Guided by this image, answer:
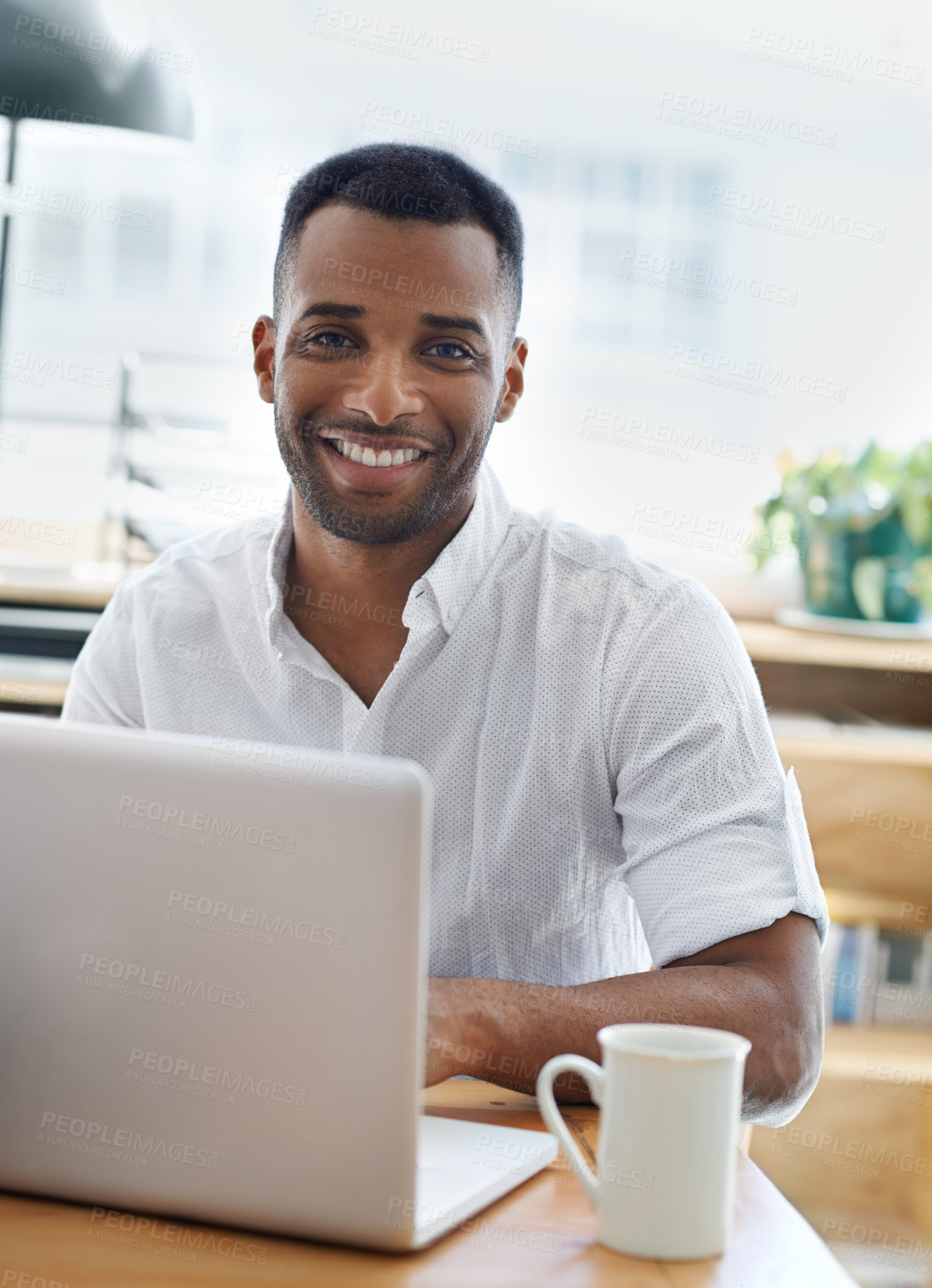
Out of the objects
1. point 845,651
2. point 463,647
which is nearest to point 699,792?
point 463,647

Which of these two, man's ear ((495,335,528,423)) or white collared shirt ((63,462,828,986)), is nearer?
white collared shirt ((63,462,828,986))

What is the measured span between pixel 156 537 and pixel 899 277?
1.64 metres

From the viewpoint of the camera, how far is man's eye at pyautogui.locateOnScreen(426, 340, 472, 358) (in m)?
1.44

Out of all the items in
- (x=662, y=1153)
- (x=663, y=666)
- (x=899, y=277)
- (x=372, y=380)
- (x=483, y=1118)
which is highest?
(x=899, y=277)

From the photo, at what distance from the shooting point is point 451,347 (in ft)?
4.75

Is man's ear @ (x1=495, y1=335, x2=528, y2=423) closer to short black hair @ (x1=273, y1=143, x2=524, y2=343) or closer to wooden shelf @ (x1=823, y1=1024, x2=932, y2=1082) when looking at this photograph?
short black hair @ (x1=273, y1=143, x2=524, y2=343)

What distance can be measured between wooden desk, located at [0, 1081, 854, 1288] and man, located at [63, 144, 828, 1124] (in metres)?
0.40

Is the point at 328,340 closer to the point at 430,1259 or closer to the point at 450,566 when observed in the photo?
the point at 450,566

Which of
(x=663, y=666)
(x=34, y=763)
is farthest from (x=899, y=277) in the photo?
(x=34, y=763)

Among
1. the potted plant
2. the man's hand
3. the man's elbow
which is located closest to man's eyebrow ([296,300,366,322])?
the man's hand

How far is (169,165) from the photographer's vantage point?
108 inches

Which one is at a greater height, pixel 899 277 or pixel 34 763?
pixel 899 277

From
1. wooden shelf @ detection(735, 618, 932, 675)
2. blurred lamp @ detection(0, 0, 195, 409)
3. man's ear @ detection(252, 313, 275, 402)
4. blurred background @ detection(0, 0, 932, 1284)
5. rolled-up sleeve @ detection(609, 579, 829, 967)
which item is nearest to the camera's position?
rolled-up sleeve @ detection(609, 579, 829, 967)

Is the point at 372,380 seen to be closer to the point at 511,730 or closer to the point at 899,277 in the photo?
the point at 511,730
